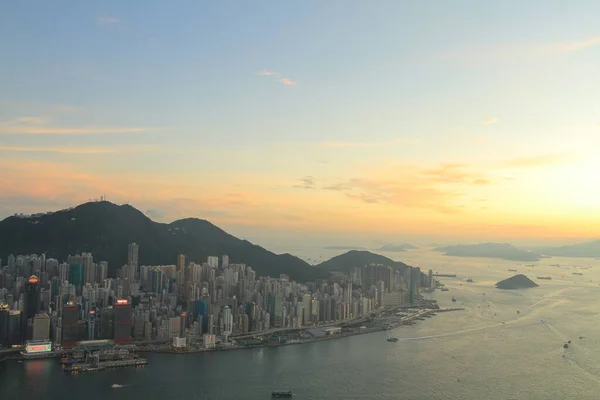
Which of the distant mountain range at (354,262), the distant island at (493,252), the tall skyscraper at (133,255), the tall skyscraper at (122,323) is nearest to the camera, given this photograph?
the tall skyscraper at (122,323)

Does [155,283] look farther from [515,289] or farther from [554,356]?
[515,289]

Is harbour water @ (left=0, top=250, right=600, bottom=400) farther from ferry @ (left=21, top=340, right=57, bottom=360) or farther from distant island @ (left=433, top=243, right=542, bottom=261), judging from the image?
distant island @ (left=433, top=243, right=542, bottom=261)

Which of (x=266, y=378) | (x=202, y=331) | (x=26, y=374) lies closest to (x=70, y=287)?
(x=202, y=331)

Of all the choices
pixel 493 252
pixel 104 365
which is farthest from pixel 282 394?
pixel 493 252

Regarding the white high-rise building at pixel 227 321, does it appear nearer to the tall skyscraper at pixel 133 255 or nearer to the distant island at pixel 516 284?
the tall skyscraper at pixel 133 255

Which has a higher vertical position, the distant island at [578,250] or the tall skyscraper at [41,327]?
the distant island at [578,250]

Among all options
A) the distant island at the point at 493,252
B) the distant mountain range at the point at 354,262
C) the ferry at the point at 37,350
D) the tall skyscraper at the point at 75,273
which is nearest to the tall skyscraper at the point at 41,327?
the ferry at the point at 37,350
